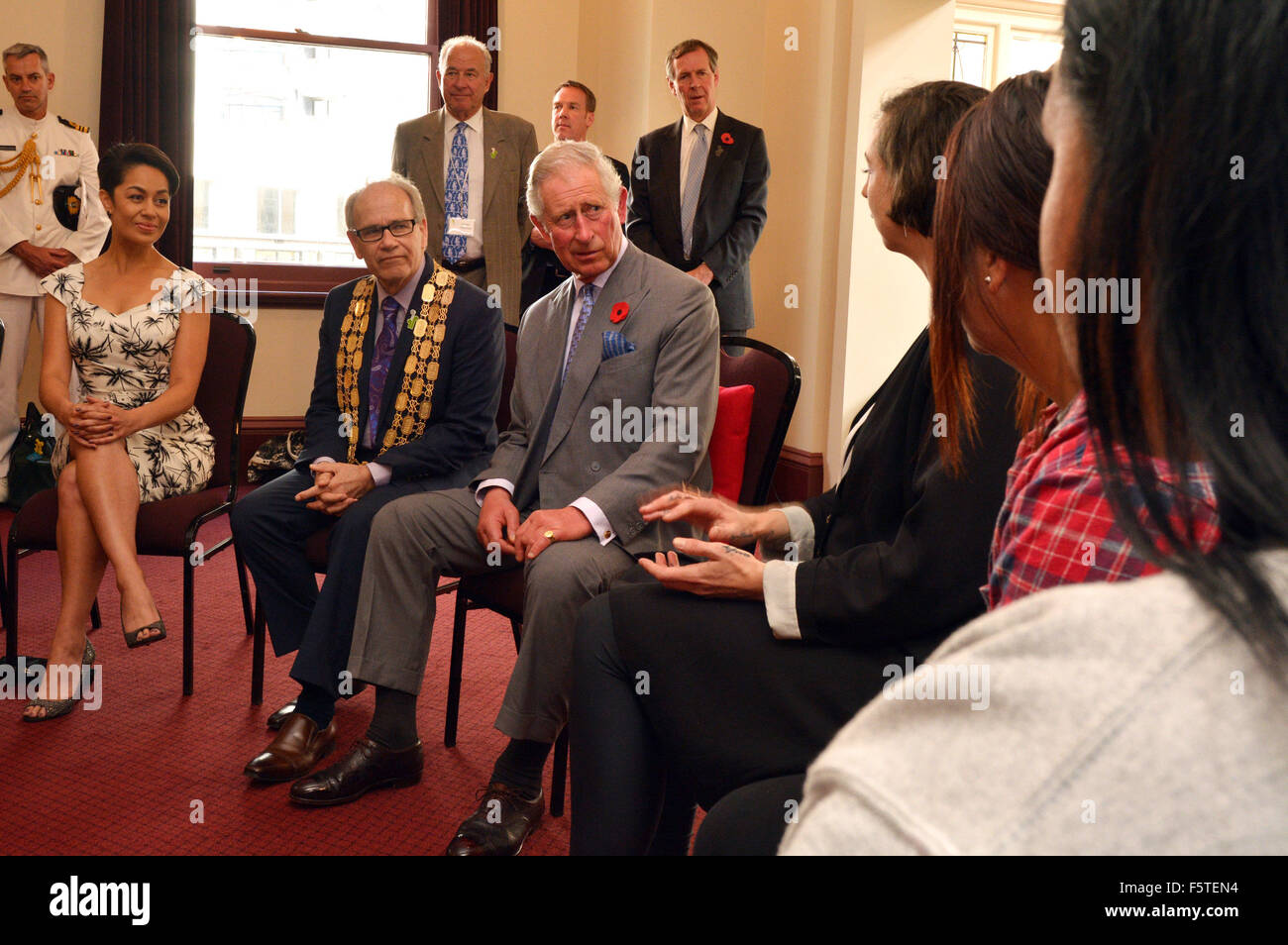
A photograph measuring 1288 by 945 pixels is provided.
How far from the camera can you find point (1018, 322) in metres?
0.99

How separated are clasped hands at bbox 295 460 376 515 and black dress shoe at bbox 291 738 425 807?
55 centimetres

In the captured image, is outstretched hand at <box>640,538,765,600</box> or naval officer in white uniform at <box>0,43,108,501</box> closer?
outstretched hand at <box>640,538,765,600</box>

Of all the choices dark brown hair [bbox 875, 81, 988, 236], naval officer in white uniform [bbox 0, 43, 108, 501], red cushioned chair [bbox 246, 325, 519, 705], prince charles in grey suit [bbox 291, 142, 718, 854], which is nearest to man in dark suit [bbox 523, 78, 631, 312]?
red cushioned chair [bbox 246, 325, 519, 705]

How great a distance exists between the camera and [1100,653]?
278 millimetres

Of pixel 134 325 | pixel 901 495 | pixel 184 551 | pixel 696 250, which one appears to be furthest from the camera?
pixel 696 250

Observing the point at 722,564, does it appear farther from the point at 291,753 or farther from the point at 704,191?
the point at 704,191

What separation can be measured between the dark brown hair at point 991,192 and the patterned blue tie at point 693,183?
3.32 meters

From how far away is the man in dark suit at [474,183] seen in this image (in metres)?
4.70

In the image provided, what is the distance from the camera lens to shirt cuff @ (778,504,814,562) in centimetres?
171

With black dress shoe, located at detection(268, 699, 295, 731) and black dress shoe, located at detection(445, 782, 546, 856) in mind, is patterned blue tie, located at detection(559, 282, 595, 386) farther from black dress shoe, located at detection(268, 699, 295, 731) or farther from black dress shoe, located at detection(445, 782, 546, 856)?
black dress shoe, located at detection(268, 699, 295, 731)
